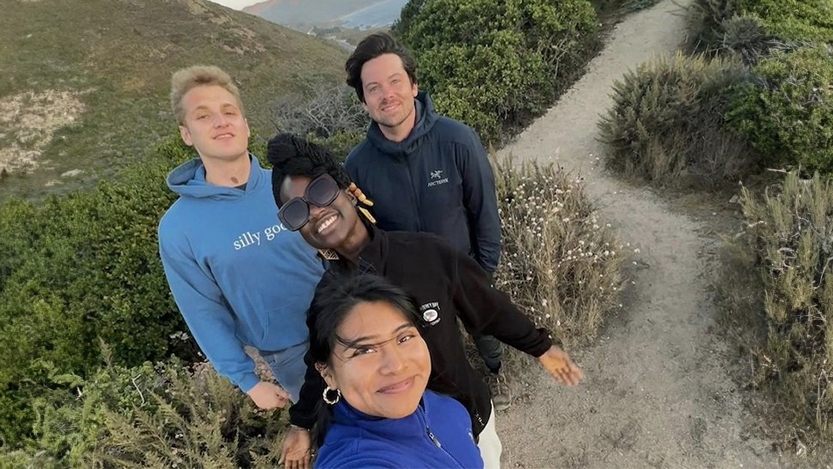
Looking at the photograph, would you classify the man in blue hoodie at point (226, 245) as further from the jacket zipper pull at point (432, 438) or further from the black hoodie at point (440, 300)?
the jacket zipper pull at point (432, 438)

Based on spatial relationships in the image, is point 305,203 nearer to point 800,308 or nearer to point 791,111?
point 800,308

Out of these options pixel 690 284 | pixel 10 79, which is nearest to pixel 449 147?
pixel 690 284

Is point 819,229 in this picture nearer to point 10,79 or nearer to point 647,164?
point 647,164

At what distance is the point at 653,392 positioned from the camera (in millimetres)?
3312

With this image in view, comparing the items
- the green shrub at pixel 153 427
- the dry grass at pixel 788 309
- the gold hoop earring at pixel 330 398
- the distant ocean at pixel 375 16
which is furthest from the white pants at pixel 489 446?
the distant ocean at pixel 375 16

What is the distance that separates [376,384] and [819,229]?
3.37 m

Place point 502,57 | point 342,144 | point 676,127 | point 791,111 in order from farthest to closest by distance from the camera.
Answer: point 502,57
point 342,144
point 676,127
point 791,111

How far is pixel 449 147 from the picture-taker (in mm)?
2703

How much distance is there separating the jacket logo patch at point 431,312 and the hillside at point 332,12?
209 ft

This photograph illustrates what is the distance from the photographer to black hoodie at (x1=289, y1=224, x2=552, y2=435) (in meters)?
1.75

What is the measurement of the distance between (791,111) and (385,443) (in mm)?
4855

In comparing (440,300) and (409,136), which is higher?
(409,136)

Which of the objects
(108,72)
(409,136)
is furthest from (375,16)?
(409,136)

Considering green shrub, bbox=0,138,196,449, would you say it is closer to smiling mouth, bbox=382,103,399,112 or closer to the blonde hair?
the blonde hair
